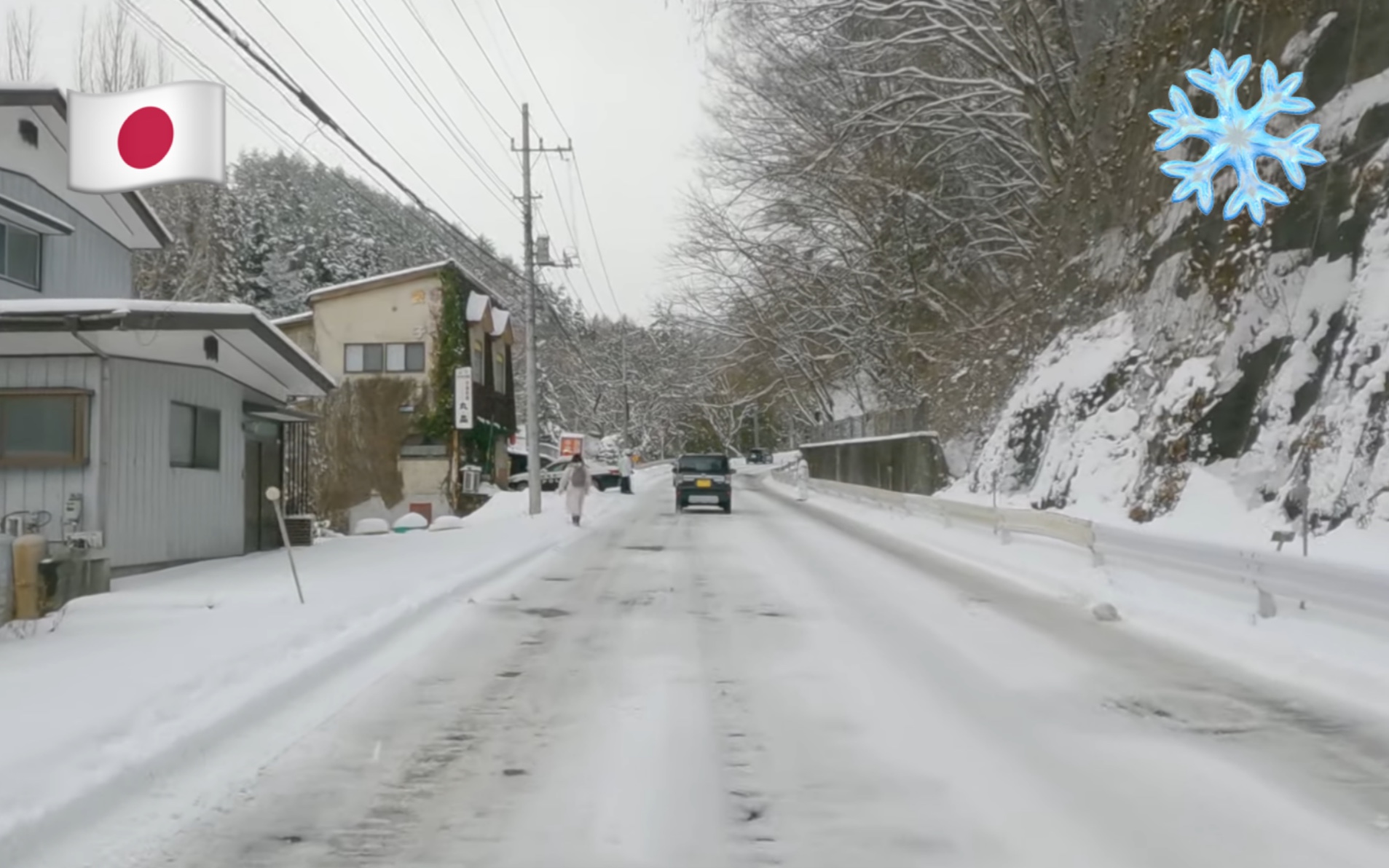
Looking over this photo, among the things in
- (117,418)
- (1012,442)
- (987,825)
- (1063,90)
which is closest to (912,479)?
(1012,442)

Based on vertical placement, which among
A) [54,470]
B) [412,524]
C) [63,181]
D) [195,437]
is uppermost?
[63,181]

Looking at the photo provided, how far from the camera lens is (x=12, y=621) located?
10734 mm

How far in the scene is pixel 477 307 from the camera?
42969 mm

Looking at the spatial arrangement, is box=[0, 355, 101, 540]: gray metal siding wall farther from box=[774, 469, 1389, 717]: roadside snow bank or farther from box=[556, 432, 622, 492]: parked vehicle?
box=[556, 432, 622, 492]: parked vehicle

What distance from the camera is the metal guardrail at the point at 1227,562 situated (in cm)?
839

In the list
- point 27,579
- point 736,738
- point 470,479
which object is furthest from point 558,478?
point 736,738

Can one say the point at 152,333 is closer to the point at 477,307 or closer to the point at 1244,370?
the point at 1244,370

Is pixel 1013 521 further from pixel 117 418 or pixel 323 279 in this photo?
pixel 323 279

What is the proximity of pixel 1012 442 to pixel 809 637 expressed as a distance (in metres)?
17.0

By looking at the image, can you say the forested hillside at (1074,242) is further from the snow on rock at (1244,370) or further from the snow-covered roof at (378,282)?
the snow-covered roof at (378,282)

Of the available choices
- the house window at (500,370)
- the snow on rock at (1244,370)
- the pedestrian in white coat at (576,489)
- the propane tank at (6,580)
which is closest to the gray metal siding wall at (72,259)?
the propane tank at (6,580)

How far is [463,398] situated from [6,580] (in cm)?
2876

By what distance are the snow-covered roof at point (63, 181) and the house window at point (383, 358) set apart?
1628 cm

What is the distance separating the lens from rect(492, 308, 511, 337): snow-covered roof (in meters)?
46.2
